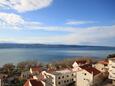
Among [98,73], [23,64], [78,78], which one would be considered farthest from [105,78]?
[23,64]

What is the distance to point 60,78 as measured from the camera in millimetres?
15422

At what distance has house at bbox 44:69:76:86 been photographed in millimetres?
14984

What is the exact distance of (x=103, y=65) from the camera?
54.8 feet

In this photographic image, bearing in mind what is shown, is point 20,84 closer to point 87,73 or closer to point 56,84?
point 56,84

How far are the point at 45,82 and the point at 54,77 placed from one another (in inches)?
45.1

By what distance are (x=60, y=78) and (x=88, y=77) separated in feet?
7.19

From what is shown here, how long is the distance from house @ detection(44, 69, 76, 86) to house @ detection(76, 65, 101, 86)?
128 centimetres

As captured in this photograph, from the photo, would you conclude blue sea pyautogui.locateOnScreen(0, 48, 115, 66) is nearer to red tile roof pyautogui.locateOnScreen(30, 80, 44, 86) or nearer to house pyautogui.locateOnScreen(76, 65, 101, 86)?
red tile roof pyautogui.locateOnScreen(30, 80, 44, 86)

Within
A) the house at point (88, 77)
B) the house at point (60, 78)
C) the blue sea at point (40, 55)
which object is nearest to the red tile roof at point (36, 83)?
the house at point (60, 78)

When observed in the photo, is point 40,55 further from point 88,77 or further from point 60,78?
point 88,77

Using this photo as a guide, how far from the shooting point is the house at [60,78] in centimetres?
1498

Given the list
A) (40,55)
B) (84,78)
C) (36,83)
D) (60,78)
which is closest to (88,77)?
(84,78)

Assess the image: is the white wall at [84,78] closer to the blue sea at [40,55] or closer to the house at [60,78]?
the house at [60,78]

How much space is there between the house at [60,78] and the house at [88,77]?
128cm
